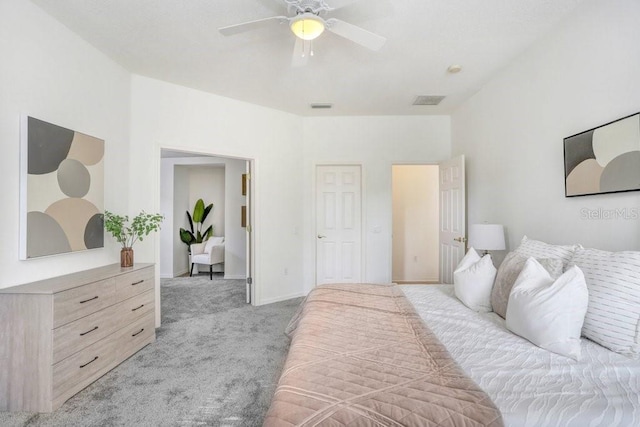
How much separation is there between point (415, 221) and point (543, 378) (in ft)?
14.5

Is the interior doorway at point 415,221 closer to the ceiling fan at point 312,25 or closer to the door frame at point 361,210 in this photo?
the door frame at point 361,210

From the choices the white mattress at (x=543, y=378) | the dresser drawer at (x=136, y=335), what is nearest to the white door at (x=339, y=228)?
the dresser drawer at (x=136, y=335)

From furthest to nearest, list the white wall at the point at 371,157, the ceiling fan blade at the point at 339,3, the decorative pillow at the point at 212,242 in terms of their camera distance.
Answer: the decorative pillow at the point at 212,242, the white wall at the point at 371,157, the ceiling fan blade at the point at 339,3

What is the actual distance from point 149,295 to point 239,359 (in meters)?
1.06

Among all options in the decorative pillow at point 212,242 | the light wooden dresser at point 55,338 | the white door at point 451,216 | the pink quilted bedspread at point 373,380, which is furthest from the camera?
the decorative pillow at point 212,242

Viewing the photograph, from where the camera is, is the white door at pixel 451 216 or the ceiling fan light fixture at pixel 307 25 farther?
the white door at pixel 451 216

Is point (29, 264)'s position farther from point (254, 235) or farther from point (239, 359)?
point (254, 235)

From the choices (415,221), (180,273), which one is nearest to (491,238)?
(415,221)

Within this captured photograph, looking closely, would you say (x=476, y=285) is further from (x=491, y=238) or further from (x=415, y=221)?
(x=415, y=221)

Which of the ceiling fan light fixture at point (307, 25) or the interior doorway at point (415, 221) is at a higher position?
the ceiling fan light fixture at point (307, 25)

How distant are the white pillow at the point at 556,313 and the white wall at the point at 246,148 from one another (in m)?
3.15

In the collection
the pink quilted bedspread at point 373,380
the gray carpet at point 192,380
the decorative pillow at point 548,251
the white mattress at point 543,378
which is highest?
the decorative pillow at point 548,251

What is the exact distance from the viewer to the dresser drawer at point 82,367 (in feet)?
6.19

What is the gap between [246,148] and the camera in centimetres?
395
